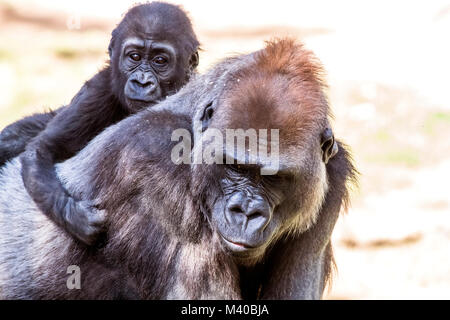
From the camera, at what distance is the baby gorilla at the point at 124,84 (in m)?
5.22

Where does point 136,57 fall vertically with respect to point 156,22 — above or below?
below

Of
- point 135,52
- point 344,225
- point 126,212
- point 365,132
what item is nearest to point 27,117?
point 135,52

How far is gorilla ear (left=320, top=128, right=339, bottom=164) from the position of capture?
13.6ft

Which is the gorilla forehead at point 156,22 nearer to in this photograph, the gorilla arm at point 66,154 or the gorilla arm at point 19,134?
the gorilla arm at point 66,154

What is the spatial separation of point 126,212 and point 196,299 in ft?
2.04

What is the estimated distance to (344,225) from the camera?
9953mm

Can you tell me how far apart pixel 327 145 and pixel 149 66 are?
5.81 feet

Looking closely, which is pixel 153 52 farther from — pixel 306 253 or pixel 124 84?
pixel 306 253

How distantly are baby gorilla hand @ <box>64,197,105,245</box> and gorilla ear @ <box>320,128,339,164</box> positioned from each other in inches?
50.5

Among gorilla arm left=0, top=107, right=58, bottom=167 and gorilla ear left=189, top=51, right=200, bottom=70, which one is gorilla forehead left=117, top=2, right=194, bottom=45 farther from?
gorilla arm left=0, top=107, right=58, bottom=167

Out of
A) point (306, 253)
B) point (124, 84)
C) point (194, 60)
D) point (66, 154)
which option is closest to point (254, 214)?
point (306, 253)

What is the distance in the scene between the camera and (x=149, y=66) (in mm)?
5484

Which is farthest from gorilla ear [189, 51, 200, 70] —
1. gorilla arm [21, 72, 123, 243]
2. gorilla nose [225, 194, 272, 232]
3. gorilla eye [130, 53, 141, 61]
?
gorilla nose [225, 194, 272, 232]

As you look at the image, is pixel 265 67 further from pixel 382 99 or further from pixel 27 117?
pixel 382 99
